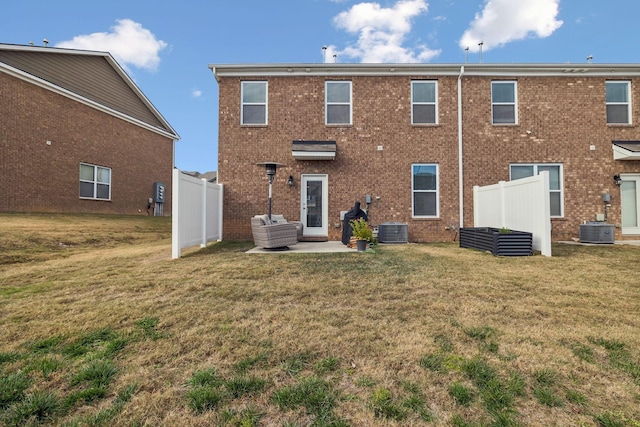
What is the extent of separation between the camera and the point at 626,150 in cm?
973

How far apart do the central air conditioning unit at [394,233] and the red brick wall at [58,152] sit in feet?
45.2

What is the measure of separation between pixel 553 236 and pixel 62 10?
20616 mm

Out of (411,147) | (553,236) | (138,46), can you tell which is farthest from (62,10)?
(553,236)

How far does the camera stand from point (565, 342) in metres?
2.78

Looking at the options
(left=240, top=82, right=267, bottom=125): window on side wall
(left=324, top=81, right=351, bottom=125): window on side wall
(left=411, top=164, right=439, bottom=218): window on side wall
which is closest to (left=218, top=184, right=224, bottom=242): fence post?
(left=240, top=82, right=267, bottom=125): window on side wall

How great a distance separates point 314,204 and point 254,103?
3.94 m

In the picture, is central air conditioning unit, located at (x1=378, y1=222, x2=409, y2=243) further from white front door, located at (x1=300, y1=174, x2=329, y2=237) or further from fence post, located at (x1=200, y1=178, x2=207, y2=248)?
fence post, located at (x1=200, y1=178, x2=207, y2=248)

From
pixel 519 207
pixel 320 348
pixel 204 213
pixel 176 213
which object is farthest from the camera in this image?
pixel 204 213

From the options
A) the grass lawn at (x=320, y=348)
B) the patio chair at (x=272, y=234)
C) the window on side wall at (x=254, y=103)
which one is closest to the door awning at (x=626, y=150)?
the grass lawn at (x=320, y=348)

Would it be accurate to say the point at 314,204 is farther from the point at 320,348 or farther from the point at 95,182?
the point at 95,182

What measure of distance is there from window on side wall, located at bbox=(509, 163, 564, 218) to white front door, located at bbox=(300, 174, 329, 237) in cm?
632

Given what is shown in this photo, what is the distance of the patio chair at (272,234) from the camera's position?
7.87 metres

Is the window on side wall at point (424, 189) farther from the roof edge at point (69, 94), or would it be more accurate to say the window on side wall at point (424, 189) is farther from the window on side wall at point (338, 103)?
the roof edge at point (69, 94)

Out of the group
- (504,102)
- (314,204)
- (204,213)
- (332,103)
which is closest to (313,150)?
(314,204)
